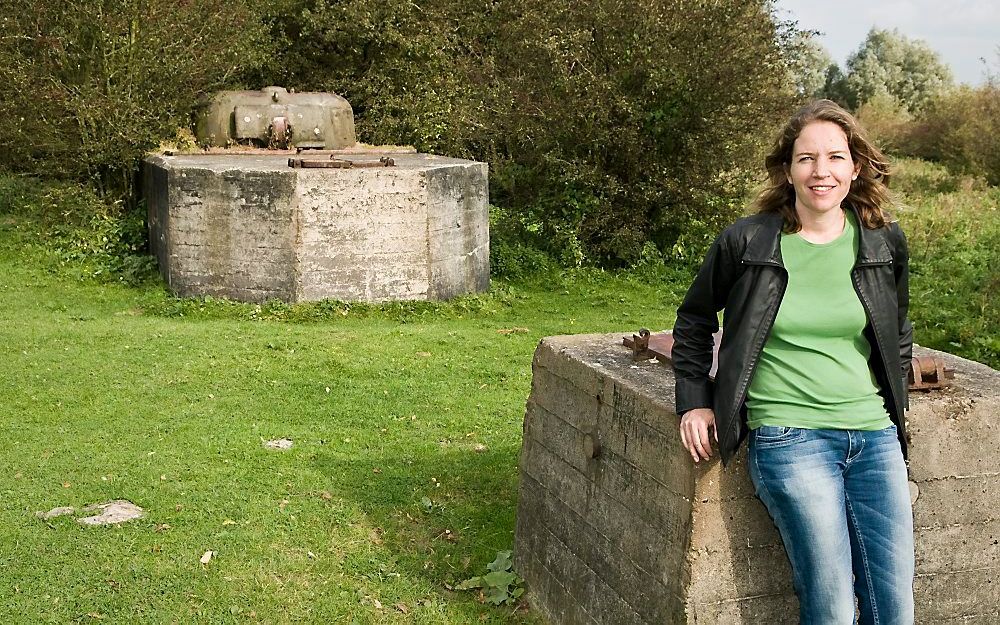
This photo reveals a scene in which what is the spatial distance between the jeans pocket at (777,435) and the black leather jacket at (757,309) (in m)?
0.09

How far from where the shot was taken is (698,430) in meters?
3.43

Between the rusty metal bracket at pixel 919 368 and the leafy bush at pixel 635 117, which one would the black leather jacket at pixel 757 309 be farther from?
the leafy bush at pixel 635 117

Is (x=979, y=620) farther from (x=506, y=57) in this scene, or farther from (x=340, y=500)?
(x=506, y=57)

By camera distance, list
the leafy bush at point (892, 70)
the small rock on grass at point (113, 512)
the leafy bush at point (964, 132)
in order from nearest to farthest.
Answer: the small rock on grass at point (113, 512) < the leafy bush at point (964, 132) < the leafy bush at point (892, 70)

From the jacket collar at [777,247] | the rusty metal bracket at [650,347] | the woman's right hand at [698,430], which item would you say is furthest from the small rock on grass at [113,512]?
the jacket collar at [777,247]

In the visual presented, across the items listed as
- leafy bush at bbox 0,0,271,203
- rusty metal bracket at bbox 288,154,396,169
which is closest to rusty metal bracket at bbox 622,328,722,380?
rusty metal bracket at bbox 288,154,396,169

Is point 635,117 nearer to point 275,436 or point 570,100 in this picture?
point 570,100

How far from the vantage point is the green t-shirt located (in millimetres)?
3236

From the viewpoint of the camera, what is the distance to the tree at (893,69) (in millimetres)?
39250

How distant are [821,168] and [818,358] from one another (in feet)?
1.87

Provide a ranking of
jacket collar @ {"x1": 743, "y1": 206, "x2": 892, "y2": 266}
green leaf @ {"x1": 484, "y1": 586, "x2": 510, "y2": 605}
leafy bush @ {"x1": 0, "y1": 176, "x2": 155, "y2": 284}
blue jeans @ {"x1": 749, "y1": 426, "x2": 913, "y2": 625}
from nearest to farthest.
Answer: blue jeans @ {"x1": 749, "y1": 426, "x2": 913, "y2": 625}, jacket collar @ {"x1": 743, "y1": 206, "x2": 892, "y2": 266}, green leaf @ {"x1": 484, "y1": 586, "x2": 510, "y2": 605}, leafy bush @ {"x1": 0, "y1": 176, "x2": 155, "y2": 284}

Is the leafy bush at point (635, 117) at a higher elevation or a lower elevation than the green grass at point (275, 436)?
higher

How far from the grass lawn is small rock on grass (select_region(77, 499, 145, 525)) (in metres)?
0.07

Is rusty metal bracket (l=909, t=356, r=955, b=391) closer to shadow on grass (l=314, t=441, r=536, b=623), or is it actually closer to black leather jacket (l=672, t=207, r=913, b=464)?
black leather jacket (l=672, t=207, r=913, b=464)
